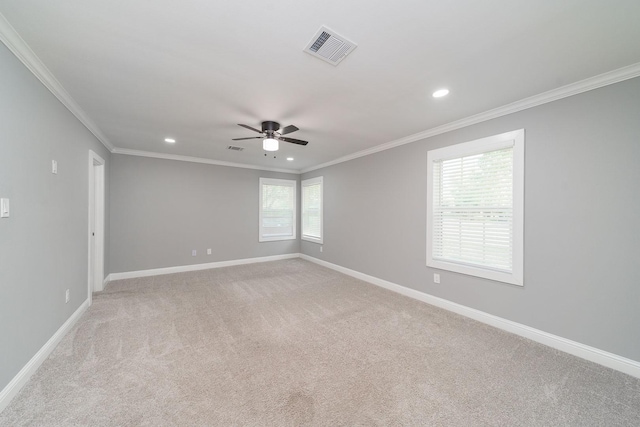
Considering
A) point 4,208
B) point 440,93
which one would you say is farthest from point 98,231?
point 440,93

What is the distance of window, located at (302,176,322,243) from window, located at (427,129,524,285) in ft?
9.98

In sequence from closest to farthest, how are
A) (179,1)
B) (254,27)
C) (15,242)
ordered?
→ (179,1), (254,27), (15,242)

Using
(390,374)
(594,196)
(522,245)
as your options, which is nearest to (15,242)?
(390,374)

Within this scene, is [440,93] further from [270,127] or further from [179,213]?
[179,213]

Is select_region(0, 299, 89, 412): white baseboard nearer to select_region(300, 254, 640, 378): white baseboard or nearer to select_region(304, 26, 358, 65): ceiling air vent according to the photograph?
select_region(304, 26, 358, 65): ceiling air vent

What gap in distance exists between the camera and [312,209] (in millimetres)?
6484

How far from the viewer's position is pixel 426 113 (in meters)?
2.97

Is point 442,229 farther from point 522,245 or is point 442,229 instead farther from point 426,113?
point 426,113

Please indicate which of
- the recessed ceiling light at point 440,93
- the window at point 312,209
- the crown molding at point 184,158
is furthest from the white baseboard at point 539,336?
the crown molding at point 184,158

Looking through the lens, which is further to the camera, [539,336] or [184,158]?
[184,158]

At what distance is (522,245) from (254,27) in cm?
322

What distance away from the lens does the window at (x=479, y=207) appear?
8.82ft

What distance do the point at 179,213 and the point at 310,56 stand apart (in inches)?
184

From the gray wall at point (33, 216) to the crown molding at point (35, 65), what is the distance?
5 cm
